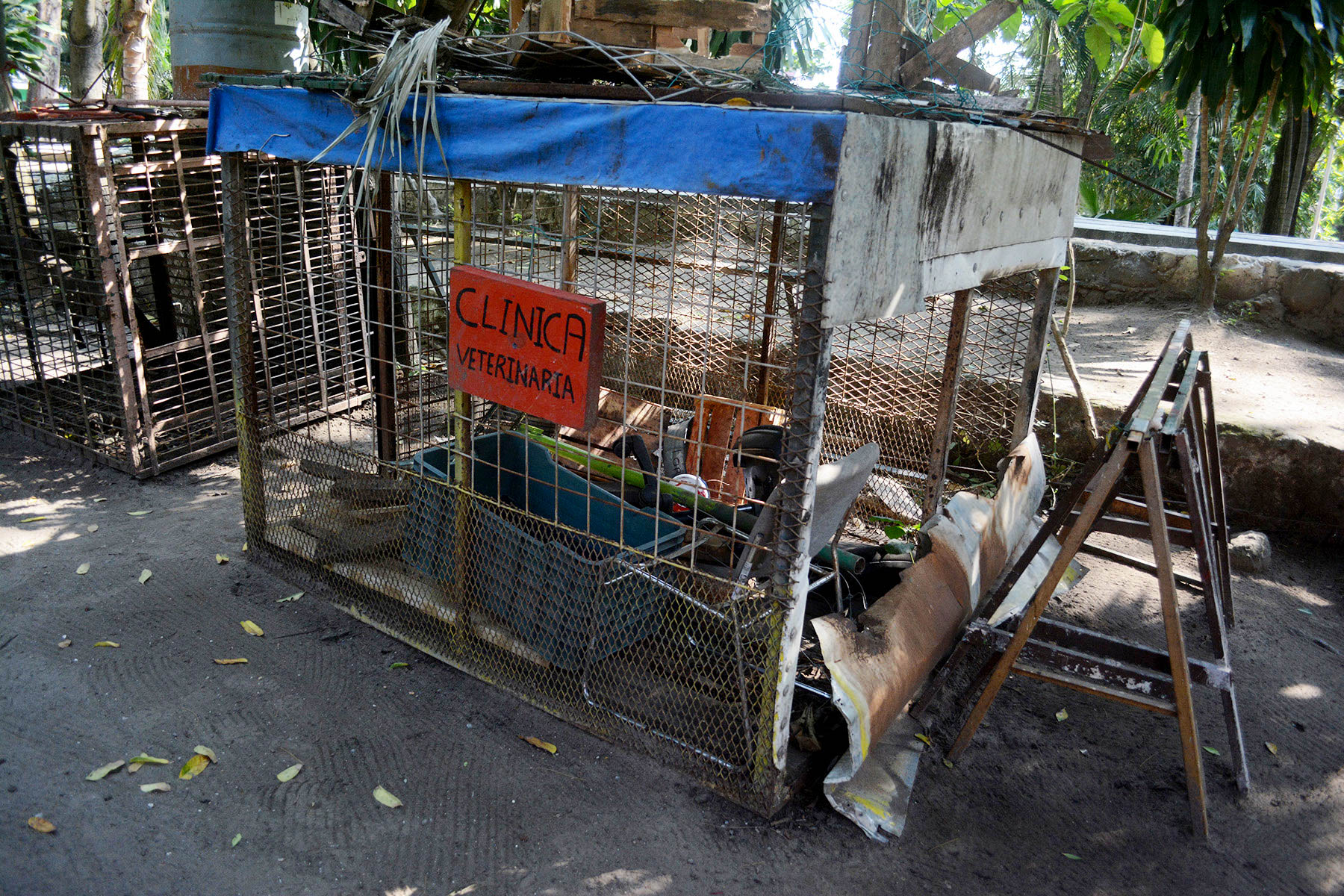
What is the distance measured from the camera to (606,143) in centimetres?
316

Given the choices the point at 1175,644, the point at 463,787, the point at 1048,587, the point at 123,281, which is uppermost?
the point at 123,281

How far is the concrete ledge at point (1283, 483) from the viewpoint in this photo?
6078mm

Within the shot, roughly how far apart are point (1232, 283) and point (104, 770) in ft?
31.9

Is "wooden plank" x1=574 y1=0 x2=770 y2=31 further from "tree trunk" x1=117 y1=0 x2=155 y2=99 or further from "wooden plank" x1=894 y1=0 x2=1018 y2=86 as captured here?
"tree trunk" x1=117 y1=0 x2=155 y2=99

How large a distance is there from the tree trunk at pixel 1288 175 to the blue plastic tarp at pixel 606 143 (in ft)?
37.4

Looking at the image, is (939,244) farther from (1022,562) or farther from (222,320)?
(222,320)

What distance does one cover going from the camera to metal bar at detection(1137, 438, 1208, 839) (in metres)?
3.43

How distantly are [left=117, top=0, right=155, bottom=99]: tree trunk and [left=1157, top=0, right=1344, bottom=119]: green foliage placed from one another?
9.64 metres

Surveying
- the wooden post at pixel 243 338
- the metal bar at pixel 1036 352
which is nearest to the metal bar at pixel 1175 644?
the metal bar at pixel 1036 352

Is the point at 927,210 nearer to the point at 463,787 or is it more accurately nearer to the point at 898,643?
the point at 898,643

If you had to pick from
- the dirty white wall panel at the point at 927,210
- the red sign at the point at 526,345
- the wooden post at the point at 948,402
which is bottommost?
the wooden post at the point at 948,402

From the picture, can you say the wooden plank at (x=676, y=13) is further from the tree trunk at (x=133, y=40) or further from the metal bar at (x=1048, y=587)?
the tree trunk at (x=133, y=40)

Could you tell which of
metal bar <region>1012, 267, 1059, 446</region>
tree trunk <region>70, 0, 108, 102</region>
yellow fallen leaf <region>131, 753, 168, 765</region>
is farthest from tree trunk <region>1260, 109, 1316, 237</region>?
tree trunk <region>70, 0, 108, 102</region>

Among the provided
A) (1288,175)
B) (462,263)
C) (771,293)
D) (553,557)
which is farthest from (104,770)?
(1288,175)
